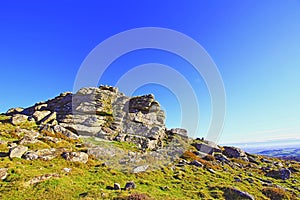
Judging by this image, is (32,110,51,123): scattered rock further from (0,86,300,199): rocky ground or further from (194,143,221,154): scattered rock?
(194,143,221,154): scattered rock

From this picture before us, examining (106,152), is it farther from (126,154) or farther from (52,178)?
(52,178)

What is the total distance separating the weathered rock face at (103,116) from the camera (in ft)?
131

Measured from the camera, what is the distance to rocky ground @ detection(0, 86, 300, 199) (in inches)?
674

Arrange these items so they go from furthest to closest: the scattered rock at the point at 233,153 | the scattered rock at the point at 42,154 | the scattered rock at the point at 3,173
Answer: the scattered rock at the point at 233,153, the scattered rock at the point at 42,154, the scattered rock at the point at 3,173

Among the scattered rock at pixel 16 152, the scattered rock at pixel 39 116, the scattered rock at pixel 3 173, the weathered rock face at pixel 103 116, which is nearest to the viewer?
the scattered rock at pixel 3 173

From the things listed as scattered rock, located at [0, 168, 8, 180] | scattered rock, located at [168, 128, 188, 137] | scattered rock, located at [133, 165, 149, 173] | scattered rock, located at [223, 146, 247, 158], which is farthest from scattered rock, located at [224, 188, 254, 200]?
scattered rock, located at [223, 146, 247, 158]

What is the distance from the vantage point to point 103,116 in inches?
1813

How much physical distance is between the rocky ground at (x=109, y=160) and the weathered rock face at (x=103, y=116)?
17 cm

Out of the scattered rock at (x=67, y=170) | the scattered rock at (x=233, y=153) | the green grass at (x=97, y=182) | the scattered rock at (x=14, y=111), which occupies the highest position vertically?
the scattered rock at (x=14, y=111)

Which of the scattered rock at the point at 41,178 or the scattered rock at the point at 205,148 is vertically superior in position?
the scattered rock at the point at 205,148

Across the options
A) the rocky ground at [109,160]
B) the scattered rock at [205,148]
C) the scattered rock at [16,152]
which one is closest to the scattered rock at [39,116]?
the rocky ground at [109,160]

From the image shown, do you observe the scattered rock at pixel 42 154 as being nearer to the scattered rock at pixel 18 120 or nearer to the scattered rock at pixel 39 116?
the scattered rock at pixel 18 120

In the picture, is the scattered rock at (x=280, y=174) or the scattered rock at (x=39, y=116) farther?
the scattered rock at (x=39, y=116)

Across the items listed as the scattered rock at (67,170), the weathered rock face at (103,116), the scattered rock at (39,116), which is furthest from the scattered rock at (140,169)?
the scattered rock at (39,116)
